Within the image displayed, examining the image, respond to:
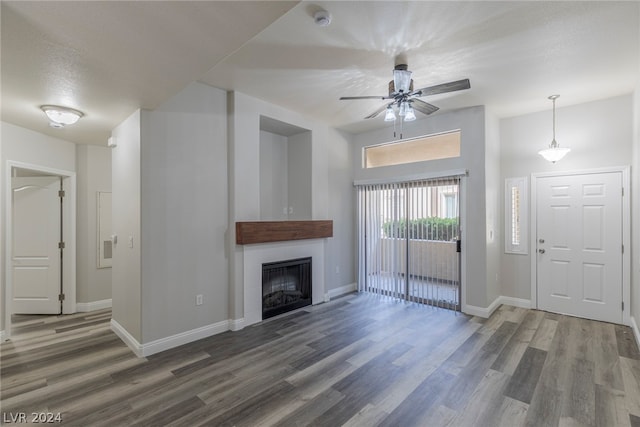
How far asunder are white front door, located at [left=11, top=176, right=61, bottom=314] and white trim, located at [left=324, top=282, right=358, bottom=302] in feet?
13.8

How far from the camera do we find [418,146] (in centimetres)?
510

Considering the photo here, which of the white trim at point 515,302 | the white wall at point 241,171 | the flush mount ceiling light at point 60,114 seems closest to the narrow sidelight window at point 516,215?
the white trim at point 515,302

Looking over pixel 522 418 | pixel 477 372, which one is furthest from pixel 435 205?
pixel 522 418

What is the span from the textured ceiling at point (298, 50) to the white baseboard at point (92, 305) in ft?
8.96

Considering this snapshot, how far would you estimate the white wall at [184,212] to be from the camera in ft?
10.5

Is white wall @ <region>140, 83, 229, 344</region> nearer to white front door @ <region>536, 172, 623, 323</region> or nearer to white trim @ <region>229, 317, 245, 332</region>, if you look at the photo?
white trim @ <region>229, 317, 245, 332</region>

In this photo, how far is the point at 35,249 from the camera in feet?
15.2

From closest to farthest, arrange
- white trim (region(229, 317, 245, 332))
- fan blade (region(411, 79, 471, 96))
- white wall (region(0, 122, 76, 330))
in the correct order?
fan blade (region(411, 79, 471, 96)), white wall (region(0, 122, 76, 330)), white trim (region(229, 317, 245, 332))

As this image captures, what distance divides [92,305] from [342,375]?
4389 millimetres

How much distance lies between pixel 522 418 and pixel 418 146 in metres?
3.94

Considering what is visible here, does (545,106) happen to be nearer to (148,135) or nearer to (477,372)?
(477,372)

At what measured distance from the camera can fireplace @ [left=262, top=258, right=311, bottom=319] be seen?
424 cm

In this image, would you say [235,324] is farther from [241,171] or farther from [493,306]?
[493,306]

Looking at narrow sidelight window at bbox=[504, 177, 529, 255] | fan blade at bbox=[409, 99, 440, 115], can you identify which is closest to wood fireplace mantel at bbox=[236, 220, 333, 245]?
fan blade at bbox=[409, 99, 440, 115]
